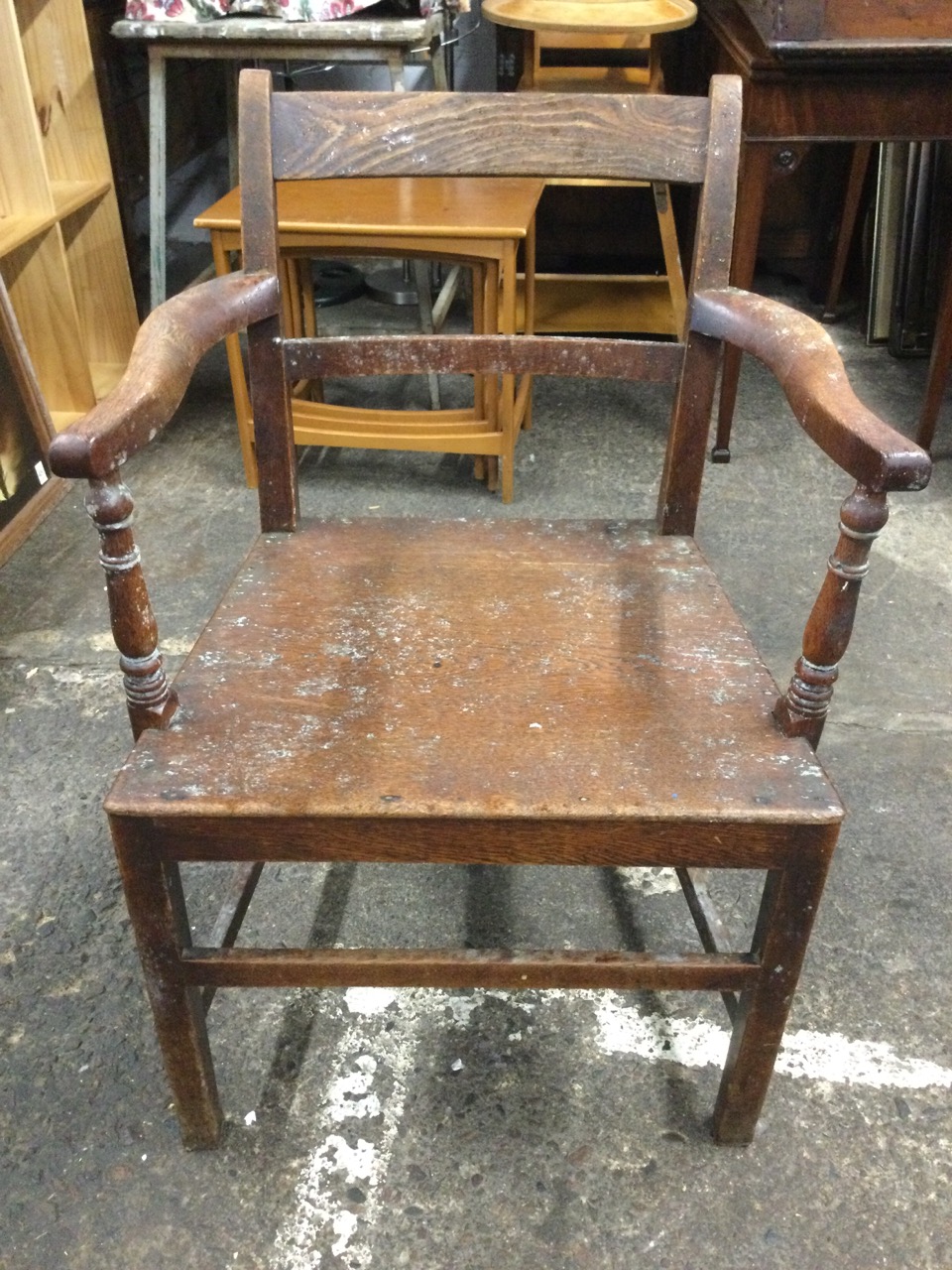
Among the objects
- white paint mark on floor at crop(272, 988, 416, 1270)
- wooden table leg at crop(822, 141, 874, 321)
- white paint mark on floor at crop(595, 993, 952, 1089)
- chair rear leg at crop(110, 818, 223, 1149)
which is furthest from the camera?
wooden table leg at crop(822, 141, 874, 321)

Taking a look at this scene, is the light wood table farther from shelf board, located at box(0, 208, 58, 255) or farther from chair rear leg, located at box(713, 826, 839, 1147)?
chair rear leg, located at box(713, 826, 839, 1147)

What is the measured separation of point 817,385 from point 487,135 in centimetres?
54

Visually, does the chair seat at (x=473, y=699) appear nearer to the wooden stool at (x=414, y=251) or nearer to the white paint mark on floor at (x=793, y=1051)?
the white paint mark on floor at (x=793, y=1051)

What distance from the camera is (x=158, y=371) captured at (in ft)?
2.99

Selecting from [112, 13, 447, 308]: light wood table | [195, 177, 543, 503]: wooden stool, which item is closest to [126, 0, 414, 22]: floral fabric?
[112, 13, 447, 308]: light wood table

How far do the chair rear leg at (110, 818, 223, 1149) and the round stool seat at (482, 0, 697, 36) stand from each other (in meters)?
2.06

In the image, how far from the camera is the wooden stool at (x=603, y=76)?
229 centimetres

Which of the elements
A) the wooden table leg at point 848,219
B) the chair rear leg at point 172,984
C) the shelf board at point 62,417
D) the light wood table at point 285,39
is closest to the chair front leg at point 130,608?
the chair rear leg at point 172,984

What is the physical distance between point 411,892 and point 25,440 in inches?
56.9

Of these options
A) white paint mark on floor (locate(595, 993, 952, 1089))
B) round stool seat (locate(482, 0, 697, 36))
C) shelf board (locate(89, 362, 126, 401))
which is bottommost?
white paint mark on floor (locate(595, 993, 952, 1089))

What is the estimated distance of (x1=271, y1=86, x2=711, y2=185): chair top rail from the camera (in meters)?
1.17

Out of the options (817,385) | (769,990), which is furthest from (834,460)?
(769,990)

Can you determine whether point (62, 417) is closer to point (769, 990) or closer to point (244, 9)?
point (244, 9)

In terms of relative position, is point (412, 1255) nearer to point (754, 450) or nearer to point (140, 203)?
point (754, 450)
